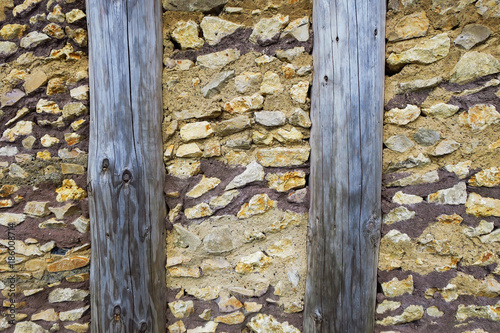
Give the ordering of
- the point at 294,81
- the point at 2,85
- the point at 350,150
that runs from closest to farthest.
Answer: the point at 350,150 < the point at 294,81 < the point at 2,85

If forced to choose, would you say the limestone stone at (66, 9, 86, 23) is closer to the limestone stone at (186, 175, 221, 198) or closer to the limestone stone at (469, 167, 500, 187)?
the limestone stone at (186, 175, 221, 198)

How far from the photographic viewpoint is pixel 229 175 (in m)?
1.38

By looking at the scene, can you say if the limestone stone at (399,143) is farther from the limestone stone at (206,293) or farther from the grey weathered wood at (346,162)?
the limestone stone at (206,293)

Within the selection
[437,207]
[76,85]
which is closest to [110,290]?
[76,85]

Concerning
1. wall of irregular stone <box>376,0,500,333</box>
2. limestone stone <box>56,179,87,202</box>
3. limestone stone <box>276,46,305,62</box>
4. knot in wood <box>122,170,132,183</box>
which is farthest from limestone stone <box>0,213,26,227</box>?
wall of irregular stone <box>376,0,500,333</box>

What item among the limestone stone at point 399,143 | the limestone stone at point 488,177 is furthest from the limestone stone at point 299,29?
the limestone stone at point 488,177

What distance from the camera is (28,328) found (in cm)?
141

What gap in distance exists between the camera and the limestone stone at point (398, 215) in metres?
1.26

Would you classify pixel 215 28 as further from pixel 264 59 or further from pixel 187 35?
pixel 264 59

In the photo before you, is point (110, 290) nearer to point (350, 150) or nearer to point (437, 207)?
point (350, 150)

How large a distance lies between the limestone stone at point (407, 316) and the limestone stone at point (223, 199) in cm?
90

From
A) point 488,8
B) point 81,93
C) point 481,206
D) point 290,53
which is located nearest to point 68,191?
point 81,93

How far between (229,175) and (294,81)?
0.55 meters

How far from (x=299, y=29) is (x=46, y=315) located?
6.23ft
